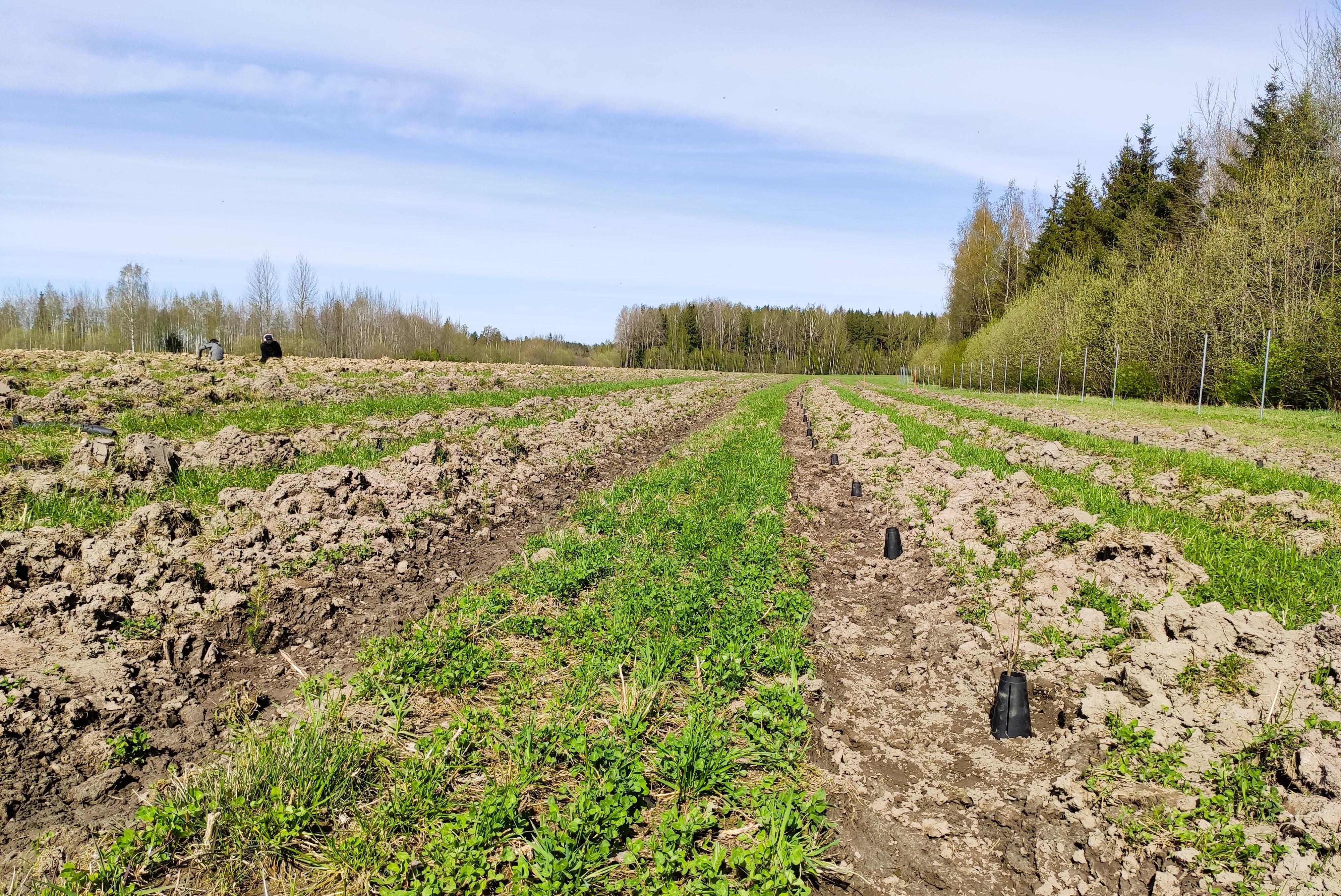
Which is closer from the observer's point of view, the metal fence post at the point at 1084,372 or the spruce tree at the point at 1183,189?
the metal fence post at the point at 1084,372

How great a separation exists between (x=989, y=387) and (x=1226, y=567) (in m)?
42.1

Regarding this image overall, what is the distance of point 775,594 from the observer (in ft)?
18.5

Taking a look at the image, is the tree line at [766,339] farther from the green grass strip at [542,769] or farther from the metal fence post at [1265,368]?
the green grass strip at [542,769]

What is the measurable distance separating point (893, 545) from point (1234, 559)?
9.01ft

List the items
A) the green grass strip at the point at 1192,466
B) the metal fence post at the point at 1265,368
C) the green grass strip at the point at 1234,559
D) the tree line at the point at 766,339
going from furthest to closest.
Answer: the tree line at the point at 766,339, the metal fence post at the point at 1265,368, the green grass strip at the point at 1192,466, the green grass strip at the point at 1234,559

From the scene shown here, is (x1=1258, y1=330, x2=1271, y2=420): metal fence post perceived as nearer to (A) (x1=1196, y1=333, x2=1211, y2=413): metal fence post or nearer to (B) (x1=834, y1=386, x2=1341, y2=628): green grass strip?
(A) (x1=1196, y1=333, x2=1211, y2=413): metal fence post

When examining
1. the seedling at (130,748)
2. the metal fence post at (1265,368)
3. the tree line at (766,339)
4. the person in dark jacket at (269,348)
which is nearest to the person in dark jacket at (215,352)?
the person in dark jacket at (269,348)

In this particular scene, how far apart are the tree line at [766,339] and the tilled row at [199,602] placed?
323ft

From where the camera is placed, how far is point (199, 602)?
4.84 metres

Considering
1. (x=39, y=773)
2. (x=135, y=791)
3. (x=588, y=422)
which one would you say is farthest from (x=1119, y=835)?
(x=588, y=422)

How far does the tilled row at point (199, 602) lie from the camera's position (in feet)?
11.1

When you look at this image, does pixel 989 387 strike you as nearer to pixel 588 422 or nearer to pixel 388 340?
pixel 588 422

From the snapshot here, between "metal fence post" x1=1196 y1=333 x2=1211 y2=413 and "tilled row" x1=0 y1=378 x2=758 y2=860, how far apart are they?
821 inches

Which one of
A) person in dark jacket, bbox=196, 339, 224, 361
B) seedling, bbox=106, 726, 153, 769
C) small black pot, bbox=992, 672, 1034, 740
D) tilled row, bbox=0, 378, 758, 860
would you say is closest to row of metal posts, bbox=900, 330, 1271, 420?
small black pot, bbox=992, 672, 1034, 740
